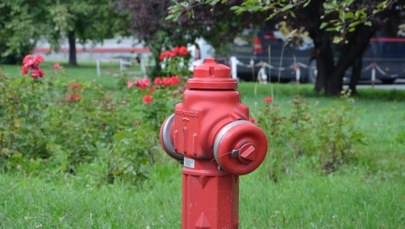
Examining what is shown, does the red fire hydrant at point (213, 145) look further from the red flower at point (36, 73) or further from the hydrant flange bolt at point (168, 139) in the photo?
the red flower at point (36, 73)

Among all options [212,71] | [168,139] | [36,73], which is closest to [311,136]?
[36,73]

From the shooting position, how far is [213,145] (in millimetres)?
3088

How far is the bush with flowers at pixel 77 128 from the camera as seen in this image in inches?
260

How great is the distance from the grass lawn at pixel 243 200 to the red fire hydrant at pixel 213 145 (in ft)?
5.09

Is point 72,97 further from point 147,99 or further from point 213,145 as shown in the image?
point 213,145

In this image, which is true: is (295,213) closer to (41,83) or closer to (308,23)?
(41,83)

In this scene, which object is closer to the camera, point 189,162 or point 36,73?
point 189,162

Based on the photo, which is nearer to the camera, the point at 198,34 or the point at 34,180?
the point at 34,180

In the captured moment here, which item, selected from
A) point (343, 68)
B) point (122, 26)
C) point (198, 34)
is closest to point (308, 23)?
point (343, 68)

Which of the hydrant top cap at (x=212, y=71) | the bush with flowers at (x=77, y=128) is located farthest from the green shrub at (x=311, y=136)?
the hydrant top cap at (x=212, y=71)

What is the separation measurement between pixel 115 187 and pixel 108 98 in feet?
8.14

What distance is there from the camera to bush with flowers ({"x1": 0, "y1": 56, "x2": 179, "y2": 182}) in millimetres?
6609

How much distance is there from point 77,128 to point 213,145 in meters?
4.50

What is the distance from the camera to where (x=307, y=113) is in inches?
319
